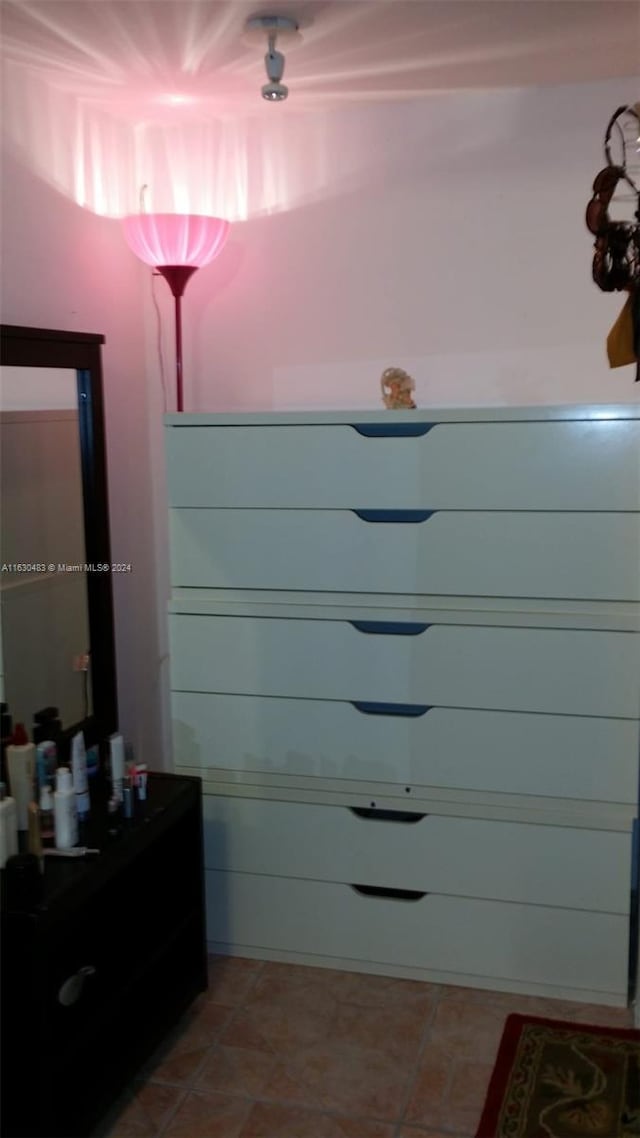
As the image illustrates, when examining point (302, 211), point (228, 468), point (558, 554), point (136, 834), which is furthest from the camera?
point (302, 211)

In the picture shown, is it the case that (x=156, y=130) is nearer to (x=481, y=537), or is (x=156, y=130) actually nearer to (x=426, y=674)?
(x=481, y=537)

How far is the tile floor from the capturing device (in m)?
1.90

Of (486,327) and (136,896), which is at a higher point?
(486,327)

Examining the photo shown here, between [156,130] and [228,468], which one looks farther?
[156,130]

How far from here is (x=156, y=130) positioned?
2.66 meters

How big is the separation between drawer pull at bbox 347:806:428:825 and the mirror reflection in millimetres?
664

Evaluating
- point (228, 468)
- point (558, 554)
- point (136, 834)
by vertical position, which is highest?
point (228, 468)

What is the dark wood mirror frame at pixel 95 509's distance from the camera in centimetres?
231

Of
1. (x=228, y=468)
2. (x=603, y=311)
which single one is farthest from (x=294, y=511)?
(x=603, y=311)

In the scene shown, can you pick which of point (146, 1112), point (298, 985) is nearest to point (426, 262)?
point (298, 985)

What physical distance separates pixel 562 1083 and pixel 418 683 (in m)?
0.81

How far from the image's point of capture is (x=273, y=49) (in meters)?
2.03

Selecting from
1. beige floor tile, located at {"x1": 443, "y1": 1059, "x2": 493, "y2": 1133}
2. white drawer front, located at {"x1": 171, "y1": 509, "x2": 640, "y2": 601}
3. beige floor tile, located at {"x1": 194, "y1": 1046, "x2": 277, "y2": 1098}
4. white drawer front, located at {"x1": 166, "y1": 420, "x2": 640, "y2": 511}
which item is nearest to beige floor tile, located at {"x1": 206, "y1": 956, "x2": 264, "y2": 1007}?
beige floor tile, located at {"x1": 194, "y1": 1046, "x2": 277, "y2": 1098}

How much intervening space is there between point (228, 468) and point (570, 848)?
1080mm
